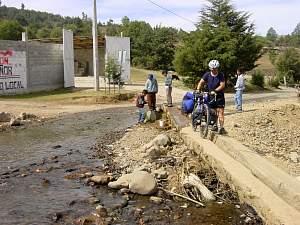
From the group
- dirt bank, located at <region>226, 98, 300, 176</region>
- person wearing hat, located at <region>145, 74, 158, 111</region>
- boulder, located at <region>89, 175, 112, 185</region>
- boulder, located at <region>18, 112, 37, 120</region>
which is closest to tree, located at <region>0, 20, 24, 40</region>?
boulder, located at <region>18, 112, 37, 120</region>

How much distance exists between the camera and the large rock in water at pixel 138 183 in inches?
372

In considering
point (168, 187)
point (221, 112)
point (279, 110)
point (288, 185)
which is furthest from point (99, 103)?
point (288, 185)

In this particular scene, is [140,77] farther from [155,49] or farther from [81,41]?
[155,49]

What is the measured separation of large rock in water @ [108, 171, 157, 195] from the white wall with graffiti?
21725 millimetres

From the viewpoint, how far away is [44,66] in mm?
34906

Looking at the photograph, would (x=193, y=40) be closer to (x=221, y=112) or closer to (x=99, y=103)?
(x=99, y=103)

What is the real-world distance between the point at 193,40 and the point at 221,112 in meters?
30.2

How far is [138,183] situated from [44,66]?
2684cm

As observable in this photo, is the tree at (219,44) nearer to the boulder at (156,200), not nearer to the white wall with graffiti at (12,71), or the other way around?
the white wall with graffiti at (12,71)

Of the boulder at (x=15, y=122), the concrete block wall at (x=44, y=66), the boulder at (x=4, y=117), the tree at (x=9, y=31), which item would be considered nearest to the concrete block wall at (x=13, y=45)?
the concrete block wall at (x=44, y=66)

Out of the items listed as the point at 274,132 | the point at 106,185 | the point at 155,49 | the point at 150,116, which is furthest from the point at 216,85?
the point at 155,49

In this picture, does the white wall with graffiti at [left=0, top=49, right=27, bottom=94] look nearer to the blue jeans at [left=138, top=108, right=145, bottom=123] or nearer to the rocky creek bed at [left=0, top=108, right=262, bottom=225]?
the blue jeans at [left=138, top=108, right=145, bottom=123]

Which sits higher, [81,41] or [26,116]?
[81,41]

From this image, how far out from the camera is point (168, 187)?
32.2ft
